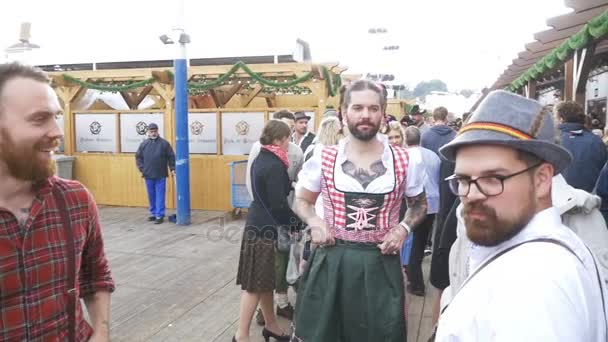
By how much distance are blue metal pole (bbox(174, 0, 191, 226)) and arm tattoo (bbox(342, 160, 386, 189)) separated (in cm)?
648

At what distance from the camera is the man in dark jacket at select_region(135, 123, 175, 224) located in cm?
908

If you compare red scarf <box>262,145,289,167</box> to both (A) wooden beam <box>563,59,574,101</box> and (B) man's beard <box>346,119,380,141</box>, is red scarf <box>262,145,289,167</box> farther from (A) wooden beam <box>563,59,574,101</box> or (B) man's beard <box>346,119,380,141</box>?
(A) wooden beam <box>563,59,574,101</box>

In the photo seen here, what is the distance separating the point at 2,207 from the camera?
160 centimetres

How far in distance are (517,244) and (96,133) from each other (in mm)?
11165

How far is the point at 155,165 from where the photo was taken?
29.9ft

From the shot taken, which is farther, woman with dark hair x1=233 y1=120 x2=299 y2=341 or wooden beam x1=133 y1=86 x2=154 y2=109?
wooden beam x1=133 y1=86 x2=154 y2=109

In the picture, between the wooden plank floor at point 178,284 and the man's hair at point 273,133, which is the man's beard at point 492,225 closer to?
the man's hair at point 273,133

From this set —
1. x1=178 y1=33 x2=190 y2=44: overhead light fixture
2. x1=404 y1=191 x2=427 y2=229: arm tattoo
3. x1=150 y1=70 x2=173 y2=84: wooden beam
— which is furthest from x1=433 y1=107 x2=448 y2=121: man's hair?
x1=150 y1=70 x2=173 y2=84: wooden beam

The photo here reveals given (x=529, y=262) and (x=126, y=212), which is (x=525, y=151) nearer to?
(x=529, y=262)

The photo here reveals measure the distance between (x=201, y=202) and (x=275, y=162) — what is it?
6671 mm

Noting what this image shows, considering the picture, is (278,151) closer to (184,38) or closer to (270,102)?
(184,38)

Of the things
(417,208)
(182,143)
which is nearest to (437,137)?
(417,208)

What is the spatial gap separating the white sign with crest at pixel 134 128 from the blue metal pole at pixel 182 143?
6.34ft

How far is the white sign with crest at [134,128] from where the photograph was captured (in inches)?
413
